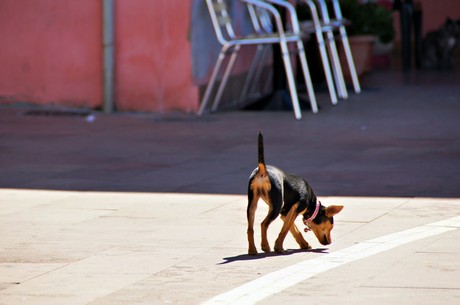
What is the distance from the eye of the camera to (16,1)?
1522 centimetres

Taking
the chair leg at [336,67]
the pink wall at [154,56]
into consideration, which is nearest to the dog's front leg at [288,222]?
the pink wall at [154,56]

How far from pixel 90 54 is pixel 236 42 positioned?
189cm

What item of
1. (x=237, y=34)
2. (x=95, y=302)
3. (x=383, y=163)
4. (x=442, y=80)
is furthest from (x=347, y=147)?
A: (x=442, y=80)

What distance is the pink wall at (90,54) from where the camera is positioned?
14695mm

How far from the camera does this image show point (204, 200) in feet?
29.2

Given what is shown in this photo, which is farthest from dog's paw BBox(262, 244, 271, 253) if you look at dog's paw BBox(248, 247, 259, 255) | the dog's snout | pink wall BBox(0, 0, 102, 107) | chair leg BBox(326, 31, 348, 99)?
chair leg BBox(326, 31, 348, 99)

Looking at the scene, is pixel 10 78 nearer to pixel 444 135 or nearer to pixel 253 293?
pixel 444 135

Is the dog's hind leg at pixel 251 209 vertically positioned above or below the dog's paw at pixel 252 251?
above

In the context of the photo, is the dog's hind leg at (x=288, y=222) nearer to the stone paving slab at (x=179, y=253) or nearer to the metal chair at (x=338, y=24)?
the stone paving slab at (x=179, y=253)

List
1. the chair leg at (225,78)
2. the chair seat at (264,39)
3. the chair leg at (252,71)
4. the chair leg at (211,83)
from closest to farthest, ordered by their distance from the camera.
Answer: the chair seat at (264,39) → the chair leg at (211,83) → the chair leg at (225,78) → the chair leg at (252,71)

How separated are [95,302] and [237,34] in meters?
10.8

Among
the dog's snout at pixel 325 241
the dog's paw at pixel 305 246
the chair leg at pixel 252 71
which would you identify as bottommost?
the chair leg at pixel 252 71

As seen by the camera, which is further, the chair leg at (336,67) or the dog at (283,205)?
the chair leg at (336,67)

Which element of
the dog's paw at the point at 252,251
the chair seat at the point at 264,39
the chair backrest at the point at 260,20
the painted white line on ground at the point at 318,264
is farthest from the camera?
the chair backrest at the point at 260,20
